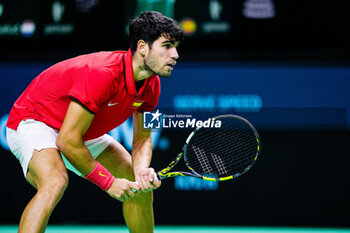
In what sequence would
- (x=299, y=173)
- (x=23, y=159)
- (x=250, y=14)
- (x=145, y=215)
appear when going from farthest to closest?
1. (x=299, y=173)
2. (x=250, y=14)
3. (x=145, y=215)
4. (x=23, y=159)

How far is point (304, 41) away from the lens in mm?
5500

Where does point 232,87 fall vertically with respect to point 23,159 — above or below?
below

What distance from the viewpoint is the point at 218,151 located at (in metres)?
4.73

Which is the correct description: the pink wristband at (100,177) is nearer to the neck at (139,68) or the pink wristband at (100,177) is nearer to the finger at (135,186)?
the finger at (135,186)

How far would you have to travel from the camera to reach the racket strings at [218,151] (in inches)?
181

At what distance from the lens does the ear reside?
11.9 feet

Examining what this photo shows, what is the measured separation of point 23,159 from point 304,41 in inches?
119

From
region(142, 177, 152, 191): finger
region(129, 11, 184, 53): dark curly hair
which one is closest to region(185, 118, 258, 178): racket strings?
region(142, 177, 152, 191): finger

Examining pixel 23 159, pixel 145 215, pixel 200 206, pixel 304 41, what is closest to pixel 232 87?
pixel 304 41

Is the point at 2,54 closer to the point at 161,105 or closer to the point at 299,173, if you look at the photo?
the point at 161,105

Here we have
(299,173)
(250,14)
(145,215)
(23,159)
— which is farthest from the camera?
(299,173)

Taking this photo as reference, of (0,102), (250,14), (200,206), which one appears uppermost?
(250,14)

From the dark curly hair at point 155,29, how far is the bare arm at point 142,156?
0.60 metres

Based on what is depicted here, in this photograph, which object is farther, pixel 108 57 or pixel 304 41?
pixel 304 41
